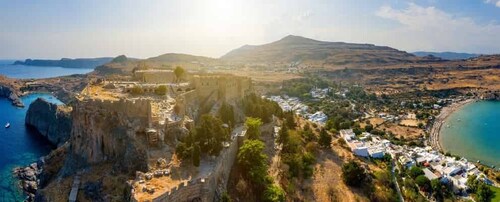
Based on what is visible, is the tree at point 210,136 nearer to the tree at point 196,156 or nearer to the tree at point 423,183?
the tree at point 196,156

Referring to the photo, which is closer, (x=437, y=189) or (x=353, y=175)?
(x=353, y=175)

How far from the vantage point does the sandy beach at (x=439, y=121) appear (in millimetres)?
70312

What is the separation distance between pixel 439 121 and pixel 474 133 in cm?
758

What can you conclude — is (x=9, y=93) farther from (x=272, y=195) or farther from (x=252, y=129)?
(x=272, y=195)

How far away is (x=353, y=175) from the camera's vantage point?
1448 inches

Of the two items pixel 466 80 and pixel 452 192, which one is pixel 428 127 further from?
pixel 466 80

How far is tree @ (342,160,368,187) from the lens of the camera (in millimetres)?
36750

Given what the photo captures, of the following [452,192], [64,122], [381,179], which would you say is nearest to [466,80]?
[452,192]

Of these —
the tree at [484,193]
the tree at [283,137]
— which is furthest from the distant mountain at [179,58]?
the tree at [484,193]

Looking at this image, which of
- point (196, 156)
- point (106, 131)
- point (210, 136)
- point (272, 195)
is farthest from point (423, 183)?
point (106, 131)

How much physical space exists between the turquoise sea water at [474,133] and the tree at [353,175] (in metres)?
37.7

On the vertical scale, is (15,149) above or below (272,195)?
below

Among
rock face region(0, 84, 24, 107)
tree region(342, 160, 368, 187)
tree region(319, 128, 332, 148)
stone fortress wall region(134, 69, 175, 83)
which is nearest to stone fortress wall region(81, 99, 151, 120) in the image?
stone fortress wall region(134, 69, 175, 83)

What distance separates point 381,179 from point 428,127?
1936 inches
